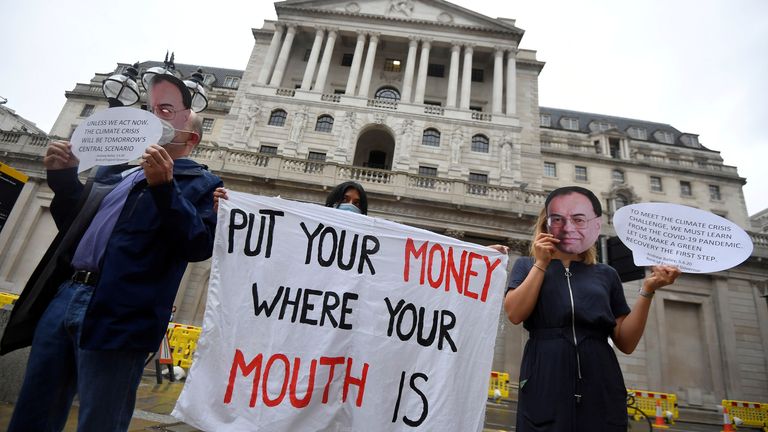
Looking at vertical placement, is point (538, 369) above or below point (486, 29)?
below

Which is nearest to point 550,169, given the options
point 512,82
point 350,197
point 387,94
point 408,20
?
point 512,82

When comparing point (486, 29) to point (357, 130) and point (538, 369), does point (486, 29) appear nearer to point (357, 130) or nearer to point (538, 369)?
point (357, 130)

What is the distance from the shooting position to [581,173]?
3388 centimetres

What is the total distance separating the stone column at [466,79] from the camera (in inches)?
934

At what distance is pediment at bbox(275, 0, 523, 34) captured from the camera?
26.2 meters

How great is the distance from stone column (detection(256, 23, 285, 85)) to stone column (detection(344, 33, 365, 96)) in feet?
17.6

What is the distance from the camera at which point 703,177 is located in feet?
109

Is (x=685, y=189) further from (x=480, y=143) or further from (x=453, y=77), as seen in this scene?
(x=453, y=77)

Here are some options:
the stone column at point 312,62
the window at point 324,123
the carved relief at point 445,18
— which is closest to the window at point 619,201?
the carved relief at point 445,18

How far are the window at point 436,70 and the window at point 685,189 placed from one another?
82.2ft

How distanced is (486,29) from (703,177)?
25087 mm

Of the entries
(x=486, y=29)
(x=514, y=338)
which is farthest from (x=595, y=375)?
(x=486, y=29)

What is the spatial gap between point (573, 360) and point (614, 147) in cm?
4056

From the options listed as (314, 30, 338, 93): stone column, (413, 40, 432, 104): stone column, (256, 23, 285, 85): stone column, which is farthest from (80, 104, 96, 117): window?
(413, 40, 432, 104): stone column
